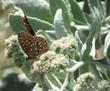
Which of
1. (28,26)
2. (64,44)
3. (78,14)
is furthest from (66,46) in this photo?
(78,14)

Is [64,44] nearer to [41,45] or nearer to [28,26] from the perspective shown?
[41,45]

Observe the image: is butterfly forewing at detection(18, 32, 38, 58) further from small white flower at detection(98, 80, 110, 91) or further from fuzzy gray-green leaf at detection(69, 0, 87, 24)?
fuzzy gray-green leaf at detection(69, 0, 87, 24)

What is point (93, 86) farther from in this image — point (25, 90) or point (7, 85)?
point (7, 85)

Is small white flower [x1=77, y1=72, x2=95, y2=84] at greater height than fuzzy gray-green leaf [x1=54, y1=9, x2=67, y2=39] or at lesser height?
lesser

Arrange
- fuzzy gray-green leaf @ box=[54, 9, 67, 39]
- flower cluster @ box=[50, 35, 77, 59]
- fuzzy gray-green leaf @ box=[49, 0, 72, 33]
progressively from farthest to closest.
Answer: fuzzy gray-green leaf @ box=[49, 0, 72, 33]
fuzzy gray-green leaf @ box=[54, 9, 67, 39]
flower cluster @ box=[50, 35, 77, 59]

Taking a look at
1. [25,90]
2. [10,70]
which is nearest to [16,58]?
[25,90]

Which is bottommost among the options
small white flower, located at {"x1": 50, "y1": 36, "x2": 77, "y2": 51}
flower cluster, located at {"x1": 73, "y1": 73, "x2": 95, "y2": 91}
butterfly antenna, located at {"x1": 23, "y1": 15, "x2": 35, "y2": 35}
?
flower cluster, located at {"x1": 73, "y1": 73, "x2": 95, "y2": 91}

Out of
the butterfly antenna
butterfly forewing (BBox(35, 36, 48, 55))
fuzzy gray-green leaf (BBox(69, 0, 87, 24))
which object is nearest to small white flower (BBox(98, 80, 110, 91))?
butterfly forewing (BBox(35, 36, 48, 55))

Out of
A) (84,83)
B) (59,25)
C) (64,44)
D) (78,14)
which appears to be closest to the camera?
(84,83)
